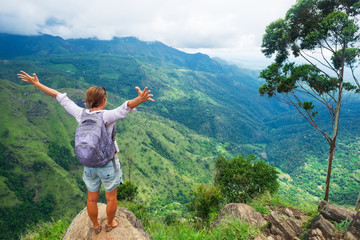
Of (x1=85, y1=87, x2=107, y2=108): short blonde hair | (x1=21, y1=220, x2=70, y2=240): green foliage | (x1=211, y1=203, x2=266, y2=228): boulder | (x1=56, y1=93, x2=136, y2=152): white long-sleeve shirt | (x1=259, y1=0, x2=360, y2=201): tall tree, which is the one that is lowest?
(x1=21, y1=220, x2=70, y2=240): green foliage

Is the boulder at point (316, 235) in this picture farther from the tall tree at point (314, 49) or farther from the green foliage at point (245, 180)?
the green foliage at point (245, 180)

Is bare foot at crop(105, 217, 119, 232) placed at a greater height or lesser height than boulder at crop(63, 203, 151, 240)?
greater

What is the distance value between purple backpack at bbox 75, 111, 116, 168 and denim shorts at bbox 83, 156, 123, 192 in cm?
32

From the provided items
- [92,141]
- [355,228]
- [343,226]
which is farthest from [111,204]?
[343,226]

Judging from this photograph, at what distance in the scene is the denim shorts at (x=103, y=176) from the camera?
383cm

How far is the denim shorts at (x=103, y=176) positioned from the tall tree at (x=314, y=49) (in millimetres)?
8622

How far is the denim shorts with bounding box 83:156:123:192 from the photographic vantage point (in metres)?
3.83

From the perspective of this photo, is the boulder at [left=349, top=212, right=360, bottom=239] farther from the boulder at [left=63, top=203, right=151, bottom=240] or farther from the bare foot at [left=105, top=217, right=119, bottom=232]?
the bare foot at [left=105, top=217, right=119, bottom=232]

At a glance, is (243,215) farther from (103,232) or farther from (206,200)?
(206,200)

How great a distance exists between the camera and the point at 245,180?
15.7 meters

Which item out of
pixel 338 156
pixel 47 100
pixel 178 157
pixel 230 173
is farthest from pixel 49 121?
pixel 338 156

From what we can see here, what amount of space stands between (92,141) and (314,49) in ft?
38.3

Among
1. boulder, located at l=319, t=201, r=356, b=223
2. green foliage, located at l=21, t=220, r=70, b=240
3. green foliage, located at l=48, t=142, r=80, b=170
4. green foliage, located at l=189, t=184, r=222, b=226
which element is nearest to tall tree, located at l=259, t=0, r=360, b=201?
boulder, located at l=319, t=201, r=356, b=223

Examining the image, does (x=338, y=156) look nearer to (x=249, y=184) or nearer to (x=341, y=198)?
(x=341, y=198)
